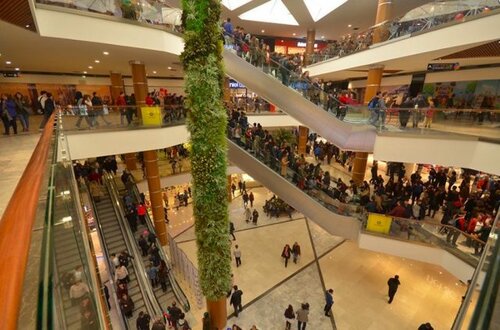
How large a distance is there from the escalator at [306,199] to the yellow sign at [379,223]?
50cm

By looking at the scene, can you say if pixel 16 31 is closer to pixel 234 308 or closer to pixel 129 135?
pixel 129 135

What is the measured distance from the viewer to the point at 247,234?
15297 mm

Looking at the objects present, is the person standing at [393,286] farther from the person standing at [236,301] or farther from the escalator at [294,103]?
the person standing at [236,301]

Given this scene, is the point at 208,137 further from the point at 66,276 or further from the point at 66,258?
the point at 66,276

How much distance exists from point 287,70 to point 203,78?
582 cm

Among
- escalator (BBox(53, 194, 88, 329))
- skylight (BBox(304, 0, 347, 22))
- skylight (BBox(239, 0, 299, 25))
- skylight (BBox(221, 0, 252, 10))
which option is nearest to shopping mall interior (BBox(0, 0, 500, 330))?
escalator (BBox(53, 194, 88, 329))

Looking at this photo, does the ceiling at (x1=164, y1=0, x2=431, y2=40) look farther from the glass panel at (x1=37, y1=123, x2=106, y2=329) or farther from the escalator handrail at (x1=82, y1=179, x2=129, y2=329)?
the glass panel at (x1=37, y1=123, x2=106, y2=329)

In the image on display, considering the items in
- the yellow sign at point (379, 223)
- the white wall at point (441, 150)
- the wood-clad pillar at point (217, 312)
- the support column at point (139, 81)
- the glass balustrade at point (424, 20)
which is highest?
the glass balustrade at point (424, 20)

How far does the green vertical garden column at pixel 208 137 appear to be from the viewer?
242 inches

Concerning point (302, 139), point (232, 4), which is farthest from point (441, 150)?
point (232, 4)

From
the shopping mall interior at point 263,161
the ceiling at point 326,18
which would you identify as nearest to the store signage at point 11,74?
the shopping mall interior at point 263,161

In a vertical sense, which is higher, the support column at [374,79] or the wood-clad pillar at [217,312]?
the support column at [374,79]

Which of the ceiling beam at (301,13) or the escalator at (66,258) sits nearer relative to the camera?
the escalator at (66,258)

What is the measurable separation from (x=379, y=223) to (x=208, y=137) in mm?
7315
